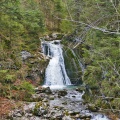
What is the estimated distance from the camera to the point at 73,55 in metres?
24.4

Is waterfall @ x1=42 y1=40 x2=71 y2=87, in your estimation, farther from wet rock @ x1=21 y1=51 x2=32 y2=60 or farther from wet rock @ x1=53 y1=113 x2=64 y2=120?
wet rock @ x1=53 y1=113 x2=64 y2=120

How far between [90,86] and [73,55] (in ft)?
28.6

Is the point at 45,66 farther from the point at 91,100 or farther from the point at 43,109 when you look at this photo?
the point at 43,109

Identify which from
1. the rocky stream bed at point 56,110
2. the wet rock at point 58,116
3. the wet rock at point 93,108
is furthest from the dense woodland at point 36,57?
the wet rock at point 58,116

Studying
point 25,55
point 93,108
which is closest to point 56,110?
point 93,108

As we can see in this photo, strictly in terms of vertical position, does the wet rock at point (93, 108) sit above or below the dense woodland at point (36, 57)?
below

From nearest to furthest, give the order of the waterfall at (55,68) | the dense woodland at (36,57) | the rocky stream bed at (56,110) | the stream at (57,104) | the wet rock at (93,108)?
the dense woodland at (36,57) → the rocky stream bed at (56,110) → the stream at (57,104) → the wet rock at (93,108) → the waterfall at (55,68)

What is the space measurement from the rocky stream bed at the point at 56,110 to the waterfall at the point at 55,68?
5.13 metres

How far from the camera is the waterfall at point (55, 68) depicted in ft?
70.0

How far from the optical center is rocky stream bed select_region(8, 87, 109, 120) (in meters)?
11.8

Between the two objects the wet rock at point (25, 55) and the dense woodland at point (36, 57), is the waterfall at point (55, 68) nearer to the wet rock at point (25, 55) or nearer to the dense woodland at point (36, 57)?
the dense woodland at point (36, 57)

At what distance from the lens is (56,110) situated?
1288 cm

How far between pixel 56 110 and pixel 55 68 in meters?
10.2

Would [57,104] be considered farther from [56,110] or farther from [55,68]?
[55,68]
